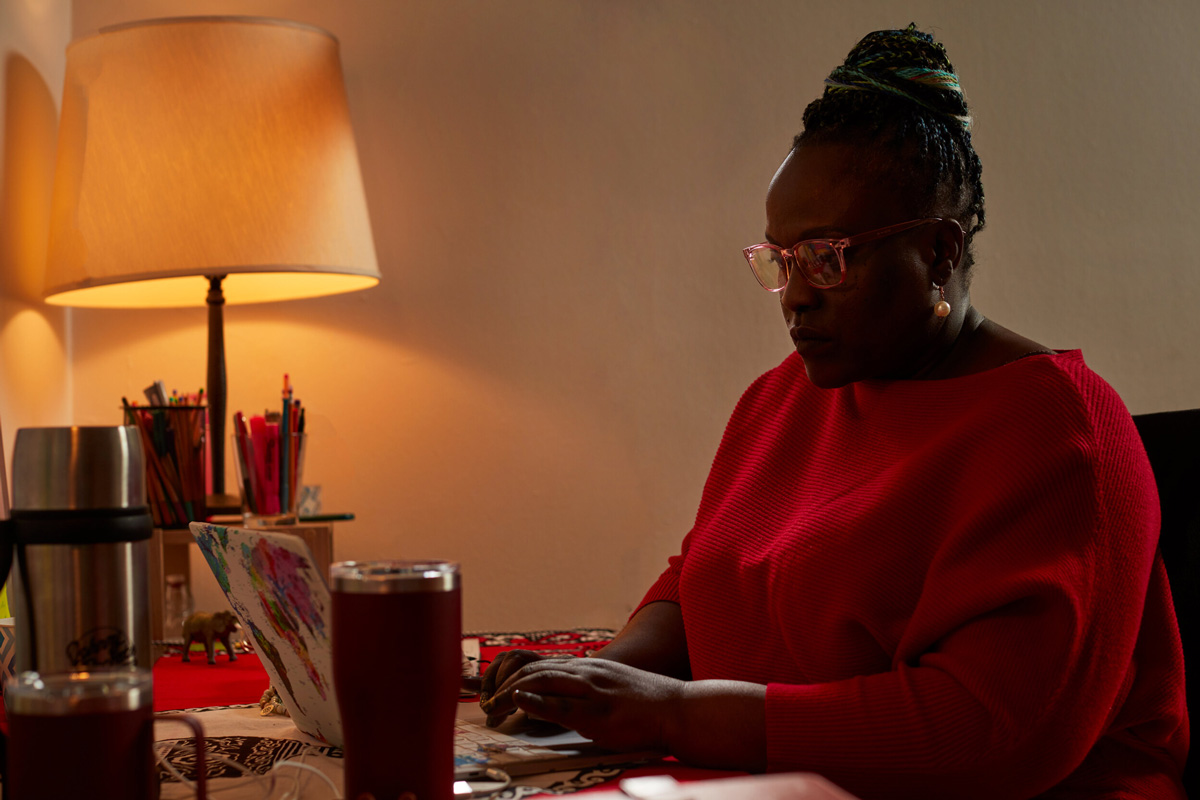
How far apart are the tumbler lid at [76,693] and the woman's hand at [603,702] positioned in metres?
0.32

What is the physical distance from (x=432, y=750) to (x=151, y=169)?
1309mm

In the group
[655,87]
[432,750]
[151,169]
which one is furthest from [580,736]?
[655,87]

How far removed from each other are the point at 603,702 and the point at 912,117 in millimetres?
583

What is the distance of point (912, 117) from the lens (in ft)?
3.14

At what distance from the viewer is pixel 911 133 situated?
3.10 feet

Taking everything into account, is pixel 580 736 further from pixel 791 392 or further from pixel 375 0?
pixel 375 0

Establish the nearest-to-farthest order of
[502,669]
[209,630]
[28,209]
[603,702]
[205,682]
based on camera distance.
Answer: [603,702] < [502,669] < [205,682] < [209,630] < [28,209]

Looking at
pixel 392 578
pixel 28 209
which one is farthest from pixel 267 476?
pixel 392 578

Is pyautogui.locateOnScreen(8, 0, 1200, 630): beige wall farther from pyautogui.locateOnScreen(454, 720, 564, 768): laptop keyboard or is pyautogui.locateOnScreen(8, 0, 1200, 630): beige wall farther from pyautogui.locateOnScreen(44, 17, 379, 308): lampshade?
pyautogui.locateOnScreen(454, 720, 564, 768): laptop keyboard

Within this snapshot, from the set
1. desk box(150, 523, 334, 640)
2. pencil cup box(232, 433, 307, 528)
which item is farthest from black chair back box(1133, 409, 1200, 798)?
pencil cup box(232, 433, 307, 528)

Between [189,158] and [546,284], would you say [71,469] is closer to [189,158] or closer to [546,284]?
[189,158]

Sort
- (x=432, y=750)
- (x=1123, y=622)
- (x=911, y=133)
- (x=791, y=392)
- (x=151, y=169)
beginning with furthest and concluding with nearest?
(x=151, y=169) → (x=791, y=392) → (x=911, y=133) → (x=1123, y=622) → (x=432, y=750)

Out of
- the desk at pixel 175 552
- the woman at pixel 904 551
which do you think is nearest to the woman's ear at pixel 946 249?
the woman at pixel 904 551

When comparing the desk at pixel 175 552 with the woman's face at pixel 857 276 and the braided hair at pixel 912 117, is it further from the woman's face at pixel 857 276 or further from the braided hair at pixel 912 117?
the braided hair at pixel 912 117
